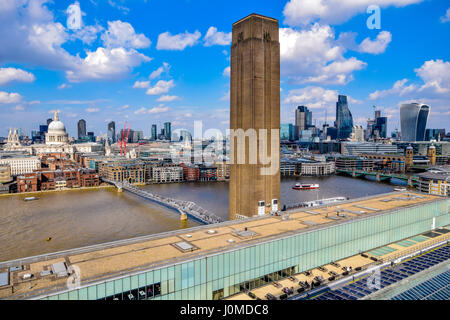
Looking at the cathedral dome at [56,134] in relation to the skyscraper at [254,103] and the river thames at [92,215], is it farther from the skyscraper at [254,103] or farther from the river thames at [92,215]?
the skyscraper at [254,103]

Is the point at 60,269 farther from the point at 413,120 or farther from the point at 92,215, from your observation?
the point at 413,120

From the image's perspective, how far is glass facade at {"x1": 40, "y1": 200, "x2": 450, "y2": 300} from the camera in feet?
42.9

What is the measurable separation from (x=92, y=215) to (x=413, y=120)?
158411 mm

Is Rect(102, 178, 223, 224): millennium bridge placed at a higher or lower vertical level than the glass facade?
lower

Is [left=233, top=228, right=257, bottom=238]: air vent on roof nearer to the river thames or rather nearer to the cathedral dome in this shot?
the river thames

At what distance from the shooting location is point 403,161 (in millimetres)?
98688

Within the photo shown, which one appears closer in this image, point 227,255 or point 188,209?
point 227,255

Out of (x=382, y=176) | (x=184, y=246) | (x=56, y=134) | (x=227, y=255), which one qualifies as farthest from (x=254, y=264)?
(x=56, y=134)

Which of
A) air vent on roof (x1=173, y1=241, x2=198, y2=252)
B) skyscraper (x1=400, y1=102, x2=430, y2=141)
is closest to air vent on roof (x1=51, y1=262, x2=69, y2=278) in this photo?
air vent on roof (x1=173, y1=241, x2=198, y2=252)

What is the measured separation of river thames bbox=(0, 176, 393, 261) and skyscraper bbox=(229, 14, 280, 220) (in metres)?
9.99

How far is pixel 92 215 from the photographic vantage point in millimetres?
42125
